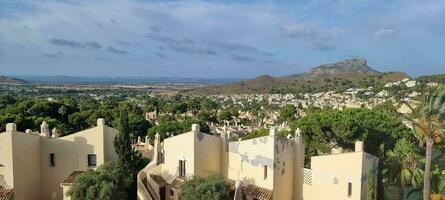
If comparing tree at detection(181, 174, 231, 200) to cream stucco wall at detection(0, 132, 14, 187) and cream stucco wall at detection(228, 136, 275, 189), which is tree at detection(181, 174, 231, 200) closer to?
cream stucco wall at detection(228, 136, 275, 189)

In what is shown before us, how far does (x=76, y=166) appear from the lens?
21.6 meters

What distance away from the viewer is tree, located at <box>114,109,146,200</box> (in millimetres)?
19719

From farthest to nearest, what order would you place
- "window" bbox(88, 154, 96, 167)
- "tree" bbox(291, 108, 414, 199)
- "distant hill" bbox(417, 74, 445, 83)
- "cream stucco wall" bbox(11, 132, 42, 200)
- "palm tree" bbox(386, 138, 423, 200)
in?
"distant hill" bbox(417, 74, 445, 83) < "tree" bbox(291, 108, 414, 199) < "window" bbox(88, 154, 96, 167) < "cream stucco wall" bbox(11, 132, 42, 200) < "palm tree" bbox(386, 138, 423, 200)

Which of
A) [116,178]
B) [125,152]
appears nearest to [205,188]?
[116,178]

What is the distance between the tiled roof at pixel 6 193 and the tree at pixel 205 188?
8.38 metres

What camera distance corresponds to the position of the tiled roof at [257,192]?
58.9ft

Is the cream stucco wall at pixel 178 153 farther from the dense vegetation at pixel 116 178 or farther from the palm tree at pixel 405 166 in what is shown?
the palm tree at pixel 405 166

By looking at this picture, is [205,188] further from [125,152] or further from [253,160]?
[125,152]

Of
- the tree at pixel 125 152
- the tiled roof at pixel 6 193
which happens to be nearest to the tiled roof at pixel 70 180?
the tiled roof at pixel 6 193

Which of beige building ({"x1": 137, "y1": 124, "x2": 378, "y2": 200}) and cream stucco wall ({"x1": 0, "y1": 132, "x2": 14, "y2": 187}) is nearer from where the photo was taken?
beige building ({"x1": 137, "y1": 124, "x2": 378, "y2": 200})

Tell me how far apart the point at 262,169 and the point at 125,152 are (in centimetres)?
657

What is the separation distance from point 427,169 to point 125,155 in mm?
13133

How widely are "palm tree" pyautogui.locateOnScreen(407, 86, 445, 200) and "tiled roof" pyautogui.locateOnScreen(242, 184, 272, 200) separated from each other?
20.5 ft

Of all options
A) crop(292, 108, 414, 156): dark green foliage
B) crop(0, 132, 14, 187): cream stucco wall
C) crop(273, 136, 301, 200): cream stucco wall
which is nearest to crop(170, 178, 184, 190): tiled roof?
crop(273, 136, 301, 200): cream stucco wall
